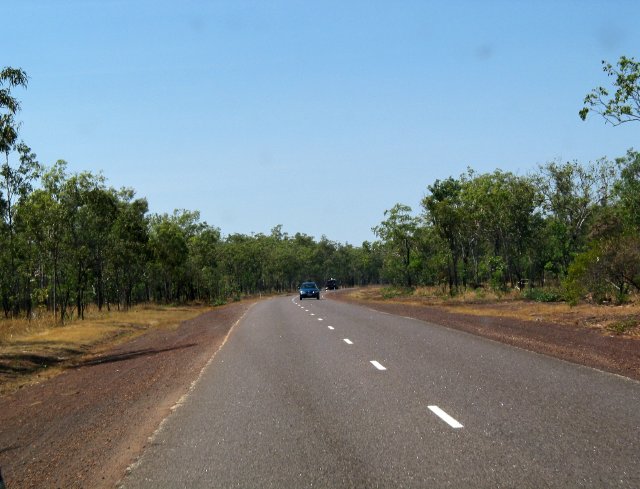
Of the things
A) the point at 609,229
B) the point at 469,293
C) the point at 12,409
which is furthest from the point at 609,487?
the point at 609,229

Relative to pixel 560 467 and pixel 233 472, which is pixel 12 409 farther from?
pixel 560 467

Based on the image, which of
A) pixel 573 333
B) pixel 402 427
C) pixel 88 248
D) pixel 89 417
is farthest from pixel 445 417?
pixel 88 248

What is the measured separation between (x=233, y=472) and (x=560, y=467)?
2957mm

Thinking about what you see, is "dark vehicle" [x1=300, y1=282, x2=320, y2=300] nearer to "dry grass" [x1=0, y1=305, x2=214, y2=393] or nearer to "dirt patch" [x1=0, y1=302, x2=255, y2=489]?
"dry grass" [x1=0, y1=305, x2=214, y2=393]

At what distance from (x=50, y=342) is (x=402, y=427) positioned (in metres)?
21.6

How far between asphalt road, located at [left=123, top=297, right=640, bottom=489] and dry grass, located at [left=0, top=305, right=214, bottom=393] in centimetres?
700

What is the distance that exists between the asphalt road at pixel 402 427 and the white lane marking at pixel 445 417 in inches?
0.5

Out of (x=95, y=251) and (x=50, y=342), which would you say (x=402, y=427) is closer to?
(x=50, y=342)

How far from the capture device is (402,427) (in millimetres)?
8234

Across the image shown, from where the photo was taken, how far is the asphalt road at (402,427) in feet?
20.5

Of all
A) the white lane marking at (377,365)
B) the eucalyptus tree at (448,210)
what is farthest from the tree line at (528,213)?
the white lane marking at (377,365)

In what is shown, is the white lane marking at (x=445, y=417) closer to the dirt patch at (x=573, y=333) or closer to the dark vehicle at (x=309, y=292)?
the dirt patch at (x=573, y=333)

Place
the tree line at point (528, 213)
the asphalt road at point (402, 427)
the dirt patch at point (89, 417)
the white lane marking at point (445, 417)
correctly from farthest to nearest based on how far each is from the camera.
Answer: the tree line at point (528, 213)
the white lane marking at point (445, 417)
the dirt patch at point (89, 417)
the asphalt road at point (402, 427)

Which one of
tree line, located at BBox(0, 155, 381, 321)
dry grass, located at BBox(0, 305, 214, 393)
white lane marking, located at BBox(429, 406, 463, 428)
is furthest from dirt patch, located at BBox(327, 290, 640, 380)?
tree line, located at BBox(0, 155, 381, 321)
